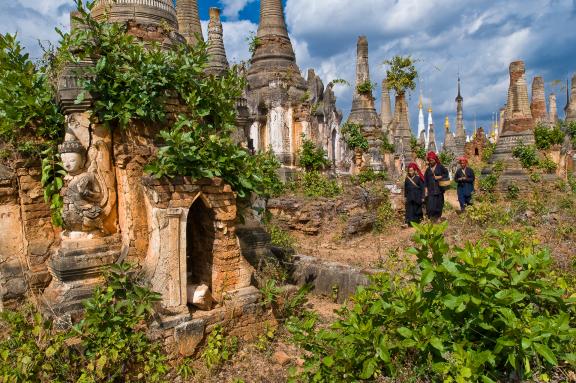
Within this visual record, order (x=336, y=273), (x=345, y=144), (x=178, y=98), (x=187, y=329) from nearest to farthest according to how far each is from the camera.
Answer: (x=187, y=329)
(x=178, y=98)
(x=336, y=273)
(x=345, y=144)

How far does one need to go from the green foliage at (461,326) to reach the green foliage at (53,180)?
3022 mm

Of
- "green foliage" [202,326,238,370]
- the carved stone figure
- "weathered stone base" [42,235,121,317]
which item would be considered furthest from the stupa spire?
"green foliage" [202,326,238,370]

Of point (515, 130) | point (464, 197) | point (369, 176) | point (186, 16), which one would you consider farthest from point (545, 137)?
point (186, 16)

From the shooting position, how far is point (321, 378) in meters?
3.00

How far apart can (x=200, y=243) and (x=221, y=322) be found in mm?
1030

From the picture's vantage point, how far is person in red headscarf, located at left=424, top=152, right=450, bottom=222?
9.87 meters

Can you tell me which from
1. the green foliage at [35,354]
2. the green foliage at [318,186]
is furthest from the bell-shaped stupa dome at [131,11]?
the green foliage at [318,186]

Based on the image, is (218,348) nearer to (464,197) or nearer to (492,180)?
(464,197)

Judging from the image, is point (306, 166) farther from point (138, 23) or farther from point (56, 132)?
point (56, 132)

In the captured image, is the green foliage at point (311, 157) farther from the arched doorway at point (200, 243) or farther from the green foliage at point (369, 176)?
the arched doorway at point (200, 243)

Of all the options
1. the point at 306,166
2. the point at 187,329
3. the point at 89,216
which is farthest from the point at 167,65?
the point at 306,166

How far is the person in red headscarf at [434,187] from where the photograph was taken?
388 inches

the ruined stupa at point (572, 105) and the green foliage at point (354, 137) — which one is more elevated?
the ruined stupa at point (572, 105)

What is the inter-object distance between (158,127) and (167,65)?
0.70m
